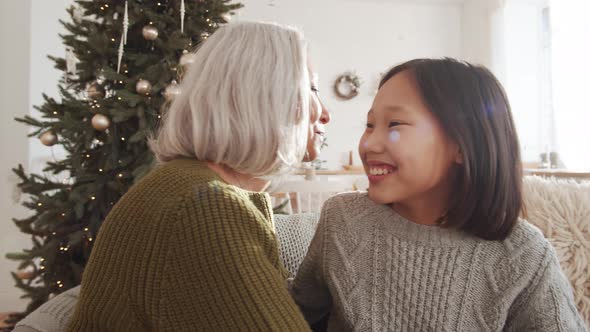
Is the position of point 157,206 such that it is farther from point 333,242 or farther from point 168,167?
point 333,242

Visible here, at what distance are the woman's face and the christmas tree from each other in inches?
35.9

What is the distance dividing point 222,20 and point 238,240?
5.18 ft

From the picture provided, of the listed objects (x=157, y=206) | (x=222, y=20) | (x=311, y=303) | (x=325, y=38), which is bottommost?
(x=311, y=303)

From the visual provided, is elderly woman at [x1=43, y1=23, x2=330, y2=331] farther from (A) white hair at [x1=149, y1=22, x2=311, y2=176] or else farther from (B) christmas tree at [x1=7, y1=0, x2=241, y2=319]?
(B) christmas tree at [x1=7, y1=0, x2=241, y2=319]

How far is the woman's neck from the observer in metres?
0.82

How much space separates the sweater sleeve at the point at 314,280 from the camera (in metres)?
0.88

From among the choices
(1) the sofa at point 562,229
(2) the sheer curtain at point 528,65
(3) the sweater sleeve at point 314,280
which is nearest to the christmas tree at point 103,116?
(1) the sofa at point 562,229

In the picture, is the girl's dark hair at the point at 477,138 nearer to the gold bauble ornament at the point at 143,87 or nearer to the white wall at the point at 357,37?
the gold bauble ornament at the point at 143,87

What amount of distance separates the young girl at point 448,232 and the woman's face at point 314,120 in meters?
0.16

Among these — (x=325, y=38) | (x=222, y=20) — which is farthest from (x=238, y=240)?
(x=325, y=38)

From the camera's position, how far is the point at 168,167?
74 centimetres

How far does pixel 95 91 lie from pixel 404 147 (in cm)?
156

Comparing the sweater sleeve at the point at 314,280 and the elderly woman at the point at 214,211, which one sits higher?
the elderly woman at the point at 214,211

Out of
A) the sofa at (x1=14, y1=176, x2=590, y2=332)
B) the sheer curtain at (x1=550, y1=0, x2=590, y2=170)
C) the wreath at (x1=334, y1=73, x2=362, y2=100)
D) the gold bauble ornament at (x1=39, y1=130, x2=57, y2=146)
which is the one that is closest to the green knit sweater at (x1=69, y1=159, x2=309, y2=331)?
the sofa at (x1=14, y1=176, x2=590, y2=332)
